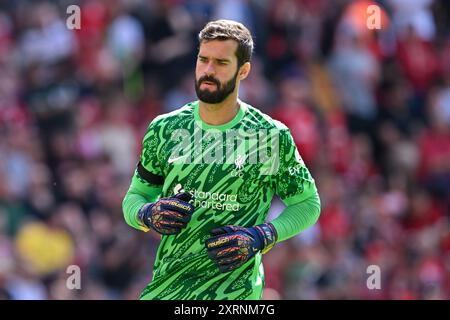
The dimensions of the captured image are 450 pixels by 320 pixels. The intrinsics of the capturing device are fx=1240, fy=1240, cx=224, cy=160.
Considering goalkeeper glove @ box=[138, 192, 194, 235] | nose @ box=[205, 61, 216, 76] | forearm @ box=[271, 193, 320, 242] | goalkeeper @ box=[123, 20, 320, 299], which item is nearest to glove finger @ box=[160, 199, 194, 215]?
goalkeeper glove @ box=[138, 192, 194, 235]

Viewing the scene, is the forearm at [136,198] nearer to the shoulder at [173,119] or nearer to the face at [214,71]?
the shoulder at [173,119]

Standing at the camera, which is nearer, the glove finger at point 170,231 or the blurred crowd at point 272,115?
the glove finger at point 170,231

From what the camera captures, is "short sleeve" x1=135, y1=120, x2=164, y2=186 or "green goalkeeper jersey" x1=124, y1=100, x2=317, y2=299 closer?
"green goalkeeper jersey" x1=124, y1=100, x2=317, y2=299

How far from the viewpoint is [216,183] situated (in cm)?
670

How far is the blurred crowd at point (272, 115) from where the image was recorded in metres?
12.4

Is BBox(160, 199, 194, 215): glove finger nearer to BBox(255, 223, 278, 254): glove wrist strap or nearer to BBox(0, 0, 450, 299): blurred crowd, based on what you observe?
BBox(255, 223, 278, 254): glove wrist strap

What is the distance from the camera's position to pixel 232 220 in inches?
263

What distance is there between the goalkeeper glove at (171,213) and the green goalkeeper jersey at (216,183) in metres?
0.20

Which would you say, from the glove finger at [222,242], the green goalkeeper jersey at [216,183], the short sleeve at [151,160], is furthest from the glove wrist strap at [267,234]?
the short sleeve at [151,160]

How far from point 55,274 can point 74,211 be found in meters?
0.76

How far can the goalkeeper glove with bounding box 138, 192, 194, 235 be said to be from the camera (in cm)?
642

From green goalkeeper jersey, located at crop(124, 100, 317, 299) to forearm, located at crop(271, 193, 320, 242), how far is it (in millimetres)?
43

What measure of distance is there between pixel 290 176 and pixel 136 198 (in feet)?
2.86

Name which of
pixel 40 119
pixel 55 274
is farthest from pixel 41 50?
pixel 55 274
